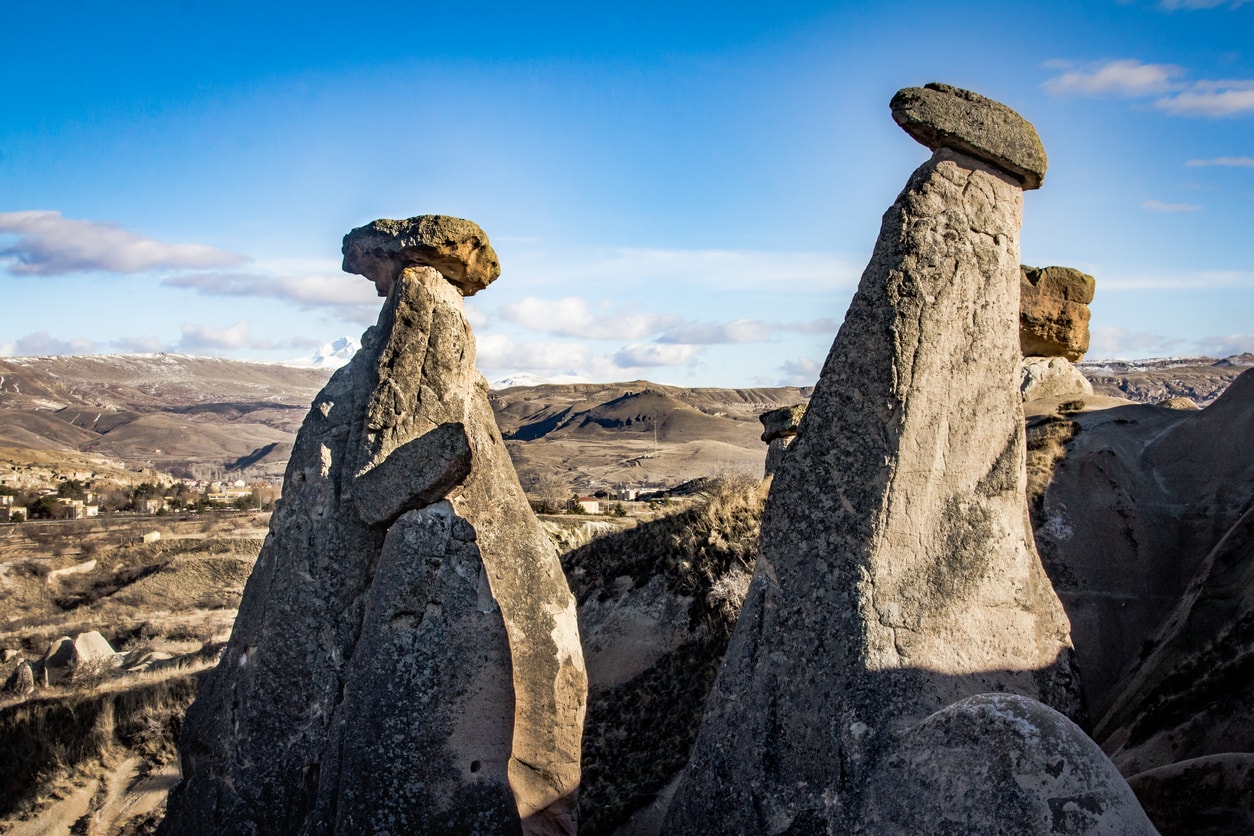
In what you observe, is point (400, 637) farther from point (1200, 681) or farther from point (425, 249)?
point (1200, 681)

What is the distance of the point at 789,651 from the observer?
4.93 metres

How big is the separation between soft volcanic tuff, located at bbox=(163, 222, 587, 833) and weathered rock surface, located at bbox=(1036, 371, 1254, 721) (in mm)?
3851

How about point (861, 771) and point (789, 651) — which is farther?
point (789, 651)

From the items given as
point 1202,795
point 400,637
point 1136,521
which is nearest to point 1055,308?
point 1136,521

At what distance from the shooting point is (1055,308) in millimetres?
8680

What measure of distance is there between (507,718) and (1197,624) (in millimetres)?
4161

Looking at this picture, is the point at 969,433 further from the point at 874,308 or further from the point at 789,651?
the point at 789,651

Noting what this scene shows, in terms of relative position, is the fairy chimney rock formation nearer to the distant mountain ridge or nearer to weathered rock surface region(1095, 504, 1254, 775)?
weathered rock surface region(1095, 504, 1254, 775)

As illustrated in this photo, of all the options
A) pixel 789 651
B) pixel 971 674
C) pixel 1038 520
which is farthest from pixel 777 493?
pixel 1038 520

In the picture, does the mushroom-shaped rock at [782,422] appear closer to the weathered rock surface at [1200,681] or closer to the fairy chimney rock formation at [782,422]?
the fairy chimney rock formation at [782,422]

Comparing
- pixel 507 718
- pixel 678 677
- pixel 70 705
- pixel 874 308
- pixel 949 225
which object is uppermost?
pixel 949 225

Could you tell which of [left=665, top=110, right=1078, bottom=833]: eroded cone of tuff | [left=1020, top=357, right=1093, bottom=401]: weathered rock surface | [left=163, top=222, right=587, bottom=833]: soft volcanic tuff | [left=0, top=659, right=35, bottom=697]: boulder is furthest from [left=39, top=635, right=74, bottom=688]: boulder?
[left=1020, top=357, right=1093, bottom=401]: weathered rock surface

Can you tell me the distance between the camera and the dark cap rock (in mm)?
5191

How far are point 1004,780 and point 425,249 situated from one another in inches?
188
